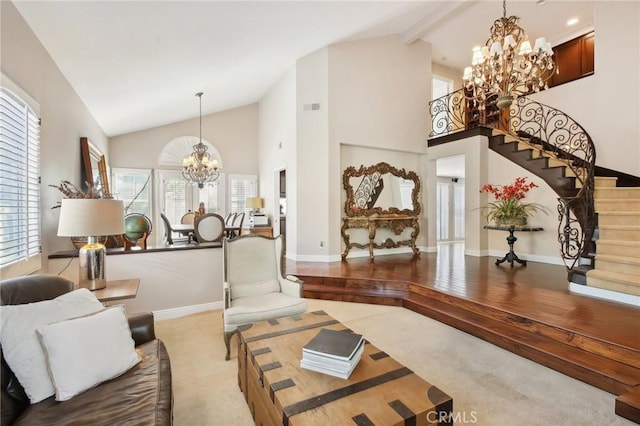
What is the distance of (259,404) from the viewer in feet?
5.51

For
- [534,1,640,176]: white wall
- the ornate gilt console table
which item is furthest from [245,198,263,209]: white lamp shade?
[534,1,640,176]: white wall

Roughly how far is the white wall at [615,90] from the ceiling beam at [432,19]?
231 centimetres

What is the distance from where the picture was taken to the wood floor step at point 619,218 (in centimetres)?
355

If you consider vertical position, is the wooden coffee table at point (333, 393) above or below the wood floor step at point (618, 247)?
below

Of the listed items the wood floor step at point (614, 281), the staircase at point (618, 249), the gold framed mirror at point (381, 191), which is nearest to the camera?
the wood floor step at point (614, 281)

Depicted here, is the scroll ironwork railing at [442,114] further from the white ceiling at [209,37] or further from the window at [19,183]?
the window at [19,183]

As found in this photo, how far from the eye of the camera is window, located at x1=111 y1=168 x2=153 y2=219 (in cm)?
716

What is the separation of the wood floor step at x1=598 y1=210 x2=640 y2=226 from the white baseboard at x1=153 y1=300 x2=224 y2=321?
501 centimetres

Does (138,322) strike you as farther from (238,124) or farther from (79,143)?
(238,124)

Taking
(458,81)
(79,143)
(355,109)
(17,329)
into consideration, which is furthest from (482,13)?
(17,329)

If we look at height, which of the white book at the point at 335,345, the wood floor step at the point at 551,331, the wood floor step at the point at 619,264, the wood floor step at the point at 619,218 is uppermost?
the wood floor step at the point at 619,218

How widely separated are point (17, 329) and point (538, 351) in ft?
11.7

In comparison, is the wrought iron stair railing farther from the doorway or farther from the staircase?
the doorway

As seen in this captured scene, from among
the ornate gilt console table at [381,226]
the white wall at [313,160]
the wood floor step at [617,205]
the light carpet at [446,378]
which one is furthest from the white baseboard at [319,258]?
the wood floor step at [617,205]
